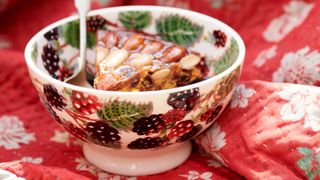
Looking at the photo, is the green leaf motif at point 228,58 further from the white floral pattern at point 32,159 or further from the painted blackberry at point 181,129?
the white floral pattern at point 32,159

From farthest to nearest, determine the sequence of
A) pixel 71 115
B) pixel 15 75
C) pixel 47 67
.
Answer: pixel 15 75 → pixel 47 67 → pixel 71 115

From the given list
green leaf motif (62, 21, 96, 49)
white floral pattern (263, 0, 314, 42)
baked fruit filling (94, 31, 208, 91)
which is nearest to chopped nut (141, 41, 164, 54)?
baked fruit filling (94, 31, 208, 91)

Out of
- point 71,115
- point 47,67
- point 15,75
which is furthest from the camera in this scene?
point 15,75

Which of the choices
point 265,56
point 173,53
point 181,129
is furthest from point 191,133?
point 265,56

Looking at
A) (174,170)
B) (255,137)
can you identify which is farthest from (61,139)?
(255,137)

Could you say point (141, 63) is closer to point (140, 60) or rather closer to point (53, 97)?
point (140, 60)

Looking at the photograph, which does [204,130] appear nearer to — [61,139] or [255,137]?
[255,137]
